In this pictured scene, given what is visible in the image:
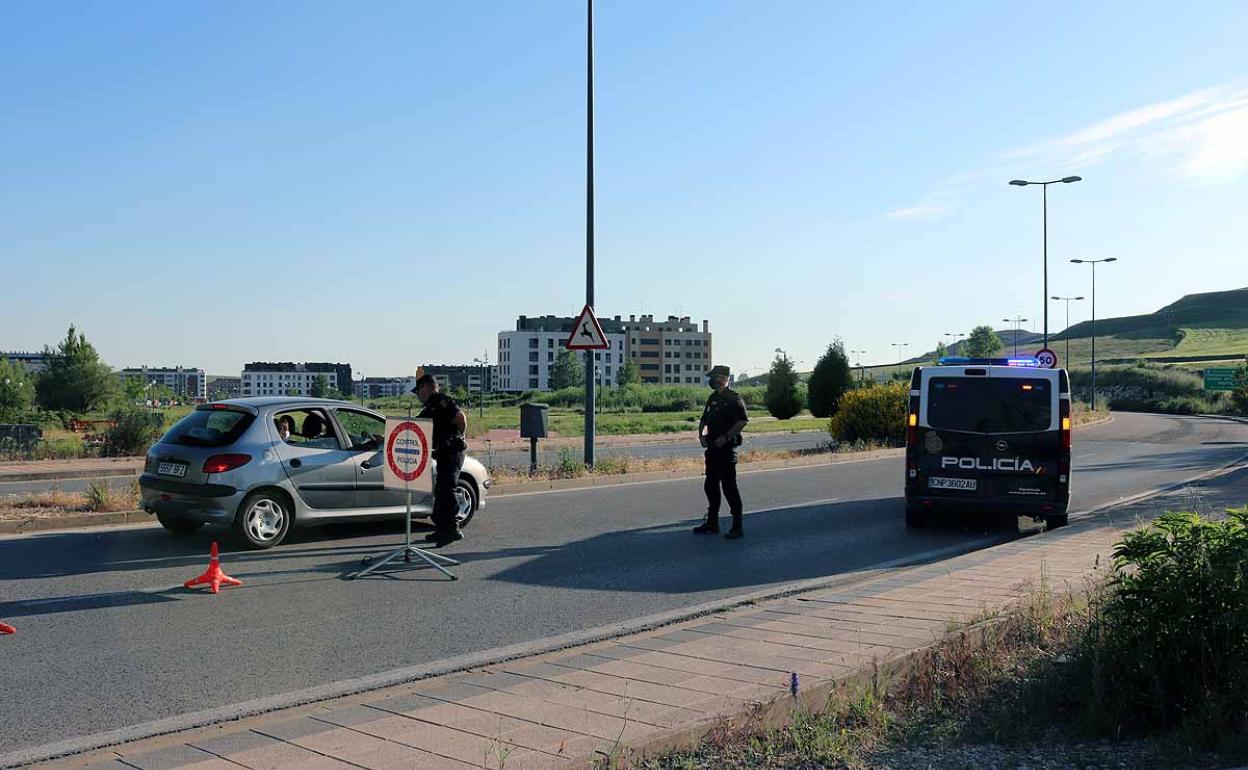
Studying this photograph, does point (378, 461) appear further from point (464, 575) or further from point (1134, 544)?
point (1134, 544)

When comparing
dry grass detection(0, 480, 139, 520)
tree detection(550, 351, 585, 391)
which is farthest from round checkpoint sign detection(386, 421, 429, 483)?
tree detection(550, 351, 585, 391)

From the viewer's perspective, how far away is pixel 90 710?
5.45 m

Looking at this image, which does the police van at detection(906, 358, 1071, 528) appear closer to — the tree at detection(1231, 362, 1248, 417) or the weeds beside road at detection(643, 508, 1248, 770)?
the weeds beside road at detection(643, 508, 1248, 770)

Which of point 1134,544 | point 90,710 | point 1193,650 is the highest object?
point 1134,544

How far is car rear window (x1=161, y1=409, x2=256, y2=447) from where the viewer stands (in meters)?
10.7

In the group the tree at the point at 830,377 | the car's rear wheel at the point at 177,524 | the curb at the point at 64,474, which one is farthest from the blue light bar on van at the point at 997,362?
the tree at the point at 830,377

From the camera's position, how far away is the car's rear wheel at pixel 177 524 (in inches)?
421

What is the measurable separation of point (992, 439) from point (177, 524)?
897 cm

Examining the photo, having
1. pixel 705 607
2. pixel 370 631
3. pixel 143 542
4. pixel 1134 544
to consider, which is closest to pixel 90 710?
pixel 370 631

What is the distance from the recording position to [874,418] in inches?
1160

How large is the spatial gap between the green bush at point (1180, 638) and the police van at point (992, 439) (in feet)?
24.2

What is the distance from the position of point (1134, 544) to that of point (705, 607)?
338 centimetres

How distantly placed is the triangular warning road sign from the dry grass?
6.99 metres

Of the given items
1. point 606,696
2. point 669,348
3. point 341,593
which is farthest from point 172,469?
point 669,348
